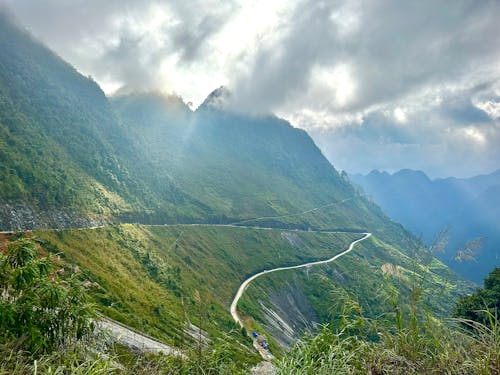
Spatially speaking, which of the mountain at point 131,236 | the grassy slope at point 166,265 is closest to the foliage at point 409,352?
the mountain at point 131,236

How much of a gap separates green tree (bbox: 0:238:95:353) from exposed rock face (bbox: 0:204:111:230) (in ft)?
270

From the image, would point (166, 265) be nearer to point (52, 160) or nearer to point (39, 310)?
point (52, 160)

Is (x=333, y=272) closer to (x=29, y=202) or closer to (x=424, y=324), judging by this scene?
(x=29, y=202)

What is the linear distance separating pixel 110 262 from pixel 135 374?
8572 centimetres

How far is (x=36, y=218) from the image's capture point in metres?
83.9

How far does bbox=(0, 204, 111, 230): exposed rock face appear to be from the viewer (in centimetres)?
7588

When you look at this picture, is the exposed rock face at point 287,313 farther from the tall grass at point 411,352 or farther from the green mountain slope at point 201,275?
the tall grass at point 411,352

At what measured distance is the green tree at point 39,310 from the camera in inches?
302

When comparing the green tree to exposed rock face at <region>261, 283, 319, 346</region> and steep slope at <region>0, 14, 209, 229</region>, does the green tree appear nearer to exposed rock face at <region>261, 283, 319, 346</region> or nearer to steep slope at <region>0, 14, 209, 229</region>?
steep slope at <region>0, 14, 209, 229</region>

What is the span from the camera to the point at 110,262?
276ft

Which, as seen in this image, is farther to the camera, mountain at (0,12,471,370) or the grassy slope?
mountain at (0,12,471,370)

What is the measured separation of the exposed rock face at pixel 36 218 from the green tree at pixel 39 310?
82.3 metres

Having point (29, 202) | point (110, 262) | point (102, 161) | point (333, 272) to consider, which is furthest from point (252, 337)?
point (102, 161)

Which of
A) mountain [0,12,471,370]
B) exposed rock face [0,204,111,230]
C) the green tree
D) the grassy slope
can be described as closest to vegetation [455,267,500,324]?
mountain [0,12,471,370]
